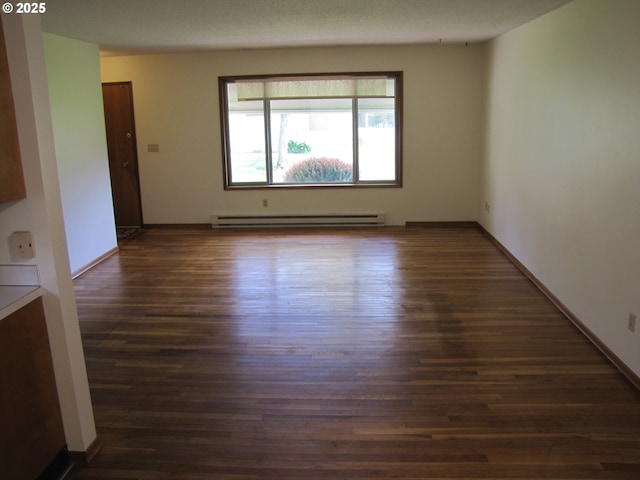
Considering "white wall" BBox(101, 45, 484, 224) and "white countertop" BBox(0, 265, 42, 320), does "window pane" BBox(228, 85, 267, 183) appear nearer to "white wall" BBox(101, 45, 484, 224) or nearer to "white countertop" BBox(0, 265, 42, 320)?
"white wall" BBox(101, 45, 484, 224)

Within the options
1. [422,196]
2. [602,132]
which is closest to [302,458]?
[602,132]

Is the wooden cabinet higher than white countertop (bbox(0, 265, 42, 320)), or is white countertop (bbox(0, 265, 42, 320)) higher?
white countertop (bbox(0, 265, 42, 320))

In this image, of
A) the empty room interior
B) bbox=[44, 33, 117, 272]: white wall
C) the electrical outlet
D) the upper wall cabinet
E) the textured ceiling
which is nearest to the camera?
the upper wall cabinet

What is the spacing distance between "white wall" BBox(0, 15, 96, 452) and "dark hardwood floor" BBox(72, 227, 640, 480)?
37 cm

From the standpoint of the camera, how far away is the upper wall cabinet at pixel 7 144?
2.08 metres

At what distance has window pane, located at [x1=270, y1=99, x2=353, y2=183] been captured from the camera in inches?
290

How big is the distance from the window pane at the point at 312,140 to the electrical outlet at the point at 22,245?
5458 millimetres

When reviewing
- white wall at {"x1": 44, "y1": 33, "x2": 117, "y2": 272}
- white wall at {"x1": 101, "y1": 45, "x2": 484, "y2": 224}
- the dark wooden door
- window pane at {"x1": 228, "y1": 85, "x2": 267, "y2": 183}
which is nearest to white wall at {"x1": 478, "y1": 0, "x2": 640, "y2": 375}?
white wall at {"x1": 101, "y1": 45, "x2": 484, "y2": 224}

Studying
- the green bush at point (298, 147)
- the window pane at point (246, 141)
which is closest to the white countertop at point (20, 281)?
the window pane at point (246, 141)

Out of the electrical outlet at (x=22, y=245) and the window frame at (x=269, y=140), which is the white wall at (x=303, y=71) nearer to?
the window frame at (x=269, y=140)

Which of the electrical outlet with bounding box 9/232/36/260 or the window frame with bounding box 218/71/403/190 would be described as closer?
the electrical outlet with bounding box 9/232/36/260

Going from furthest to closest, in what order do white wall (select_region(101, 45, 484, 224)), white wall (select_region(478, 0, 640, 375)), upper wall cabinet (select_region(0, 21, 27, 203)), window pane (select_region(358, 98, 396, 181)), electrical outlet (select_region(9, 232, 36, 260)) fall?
window pane (select_region(358, 98, 396, 181)) < white wall (select_region(101, 45, 484, 224)) < white wall (select_region(478, 0, 640, 375)) < electrical outlet (select_region(9, 232, 36, 260)) < upper wall cabinet (select_region(0, 21, 27, 203))

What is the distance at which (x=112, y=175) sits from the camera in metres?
7.56

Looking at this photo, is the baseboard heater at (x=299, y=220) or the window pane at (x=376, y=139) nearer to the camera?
the window pane at (x=376, y=139)
